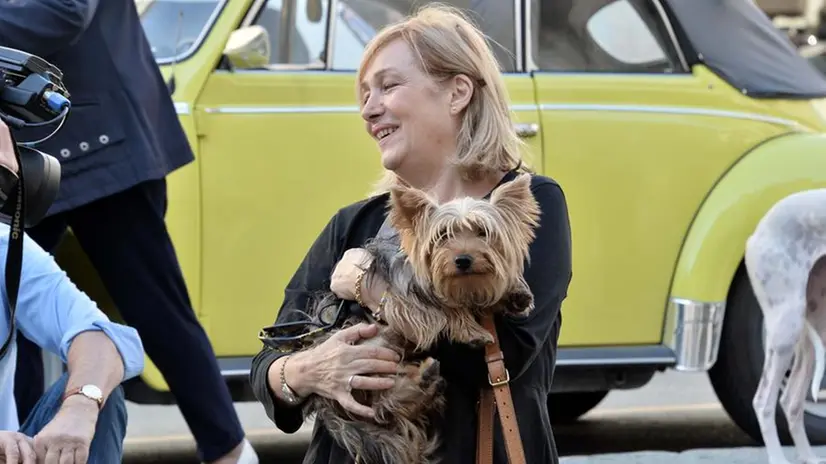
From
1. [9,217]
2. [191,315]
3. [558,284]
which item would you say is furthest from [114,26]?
[558,284]

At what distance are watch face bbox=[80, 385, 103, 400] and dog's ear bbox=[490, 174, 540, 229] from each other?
3.64 ft

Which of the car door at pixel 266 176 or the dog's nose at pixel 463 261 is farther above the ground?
the dog's nose at pixel 463 261

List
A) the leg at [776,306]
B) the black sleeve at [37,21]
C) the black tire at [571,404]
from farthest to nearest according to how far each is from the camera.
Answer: the black tire at [571,404] → the leg at [776,306] → the black sleeve at [37,21]

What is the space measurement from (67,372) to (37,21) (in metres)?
1.50

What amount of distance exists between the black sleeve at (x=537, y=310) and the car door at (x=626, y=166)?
8.77 ft

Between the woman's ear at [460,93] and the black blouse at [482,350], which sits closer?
the black blouse at [482,350]

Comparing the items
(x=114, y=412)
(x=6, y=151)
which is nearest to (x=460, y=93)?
(x=6, y=151)

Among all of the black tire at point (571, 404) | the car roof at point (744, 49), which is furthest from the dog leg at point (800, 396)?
the black tire at point (571, 404)

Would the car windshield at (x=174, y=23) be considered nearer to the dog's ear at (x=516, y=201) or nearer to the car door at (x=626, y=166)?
the car door at (x=626, y=166)

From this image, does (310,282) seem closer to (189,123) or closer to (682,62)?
(189,123)

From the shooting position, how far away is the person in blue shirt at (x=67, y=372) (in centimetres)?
290

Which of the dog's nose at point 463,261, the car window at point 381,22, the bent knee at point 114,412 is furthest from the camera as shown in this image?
the car window at point 381,22

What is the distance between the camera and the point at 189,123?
5102 millimetres

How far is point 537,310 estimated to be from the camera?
2.56 metres
